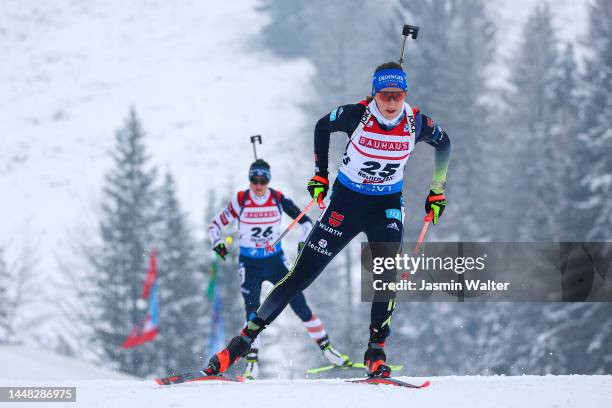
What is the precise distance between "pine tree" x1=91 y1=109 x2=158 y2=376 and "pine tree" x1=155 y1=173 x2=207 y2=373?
770 mm

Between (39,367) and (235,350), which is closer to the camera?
(235,350)

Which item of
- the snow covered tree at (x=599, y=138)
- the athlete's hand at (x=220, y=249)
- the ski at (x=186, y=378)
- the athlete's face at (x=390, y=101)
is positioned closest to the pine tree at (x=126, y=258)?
the snow covered tree at (x=599, y=138)

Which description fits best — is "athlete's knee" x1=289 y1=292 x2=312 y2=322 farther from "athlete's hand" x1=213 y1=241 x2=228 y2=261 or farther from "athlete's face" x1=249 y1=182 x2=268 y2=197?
"athlete's face" x1=249 y1=182 x2=268 y2=197

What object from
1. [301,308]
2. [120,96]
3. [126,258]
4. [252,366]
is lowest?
[252,366]

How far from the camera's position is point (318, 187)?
548cm

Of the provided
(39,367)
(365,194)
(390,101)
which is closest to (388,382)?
(365,194)

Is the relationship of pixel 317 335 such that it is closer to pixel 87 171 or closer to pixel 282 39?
pixel 87 171

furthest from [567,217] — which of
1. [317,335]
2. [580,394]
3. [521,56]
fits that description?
[521,56]

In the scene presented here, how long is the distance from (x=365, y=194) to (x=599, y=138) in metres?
19.8

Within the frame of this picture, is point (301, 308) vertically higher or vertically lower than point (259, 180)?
lower

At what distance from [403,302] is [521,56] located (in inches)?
848

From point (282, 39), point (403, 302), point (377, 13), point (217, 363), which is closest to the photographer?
point (217, 363)

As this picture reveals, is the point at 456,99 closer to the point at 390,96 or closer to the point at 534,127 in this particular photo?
the point at 534,127

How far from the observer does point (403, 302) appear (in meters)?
28.0
